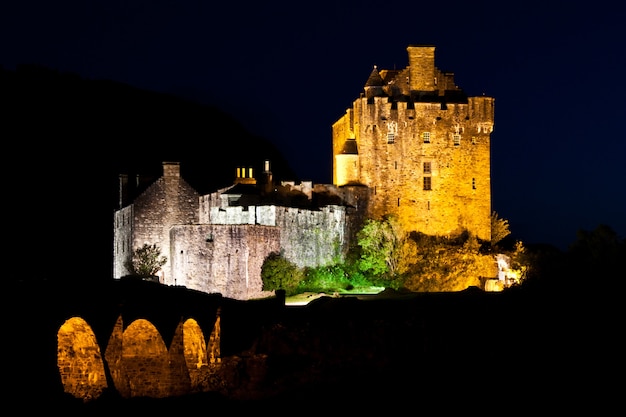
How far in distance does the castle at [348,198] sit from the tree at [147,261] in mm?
344

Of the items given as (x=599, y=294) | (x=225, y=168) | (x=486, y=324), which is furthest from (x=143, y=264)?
(x=225, y=168)

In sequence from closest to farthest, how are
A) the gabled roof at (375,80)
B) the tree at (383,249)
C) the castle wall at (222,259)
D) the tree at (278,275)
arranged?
the castle wall at (222,259) < the tree at (278,275) < the tree at (383,249) < the gabled roof at (375,80)

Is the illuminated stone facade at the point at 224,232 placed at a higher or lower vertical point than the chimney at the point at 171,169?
lower

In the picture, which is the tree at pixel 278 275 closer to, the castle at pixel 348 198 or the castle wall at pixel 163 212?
the castle at pixel 348 198

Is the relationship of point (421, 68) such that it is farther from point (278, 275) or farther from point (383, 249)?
point (278, 275)

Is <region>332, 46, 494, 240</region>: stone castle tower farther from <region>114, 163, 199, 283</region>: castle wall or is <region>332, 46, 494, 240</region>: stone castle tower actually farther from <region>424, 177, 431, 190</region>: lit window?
<region>114, 163, 199, 283</region>: castle wall

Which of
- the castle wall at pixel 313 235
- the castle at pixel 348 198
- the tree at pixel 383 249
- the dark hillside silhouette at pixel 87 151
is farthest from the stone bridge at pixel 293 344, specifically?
the dark hillside silhouette at pixel 87 151

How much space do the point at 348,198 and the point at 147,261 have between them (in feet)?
39.7

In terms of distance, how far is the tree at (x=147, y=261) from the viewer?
2205 inches

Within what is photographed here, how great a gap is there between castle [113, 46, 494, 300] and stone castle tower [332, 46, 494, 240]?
0.18 feet

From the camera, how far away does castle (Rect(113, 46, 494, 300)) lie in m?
55.6

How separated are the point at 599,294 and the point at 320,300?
11738 millimetres

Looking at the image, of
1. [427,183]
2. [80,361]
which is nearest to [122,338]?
[80,361]

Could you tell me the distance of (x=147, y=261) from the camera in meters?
56.2
